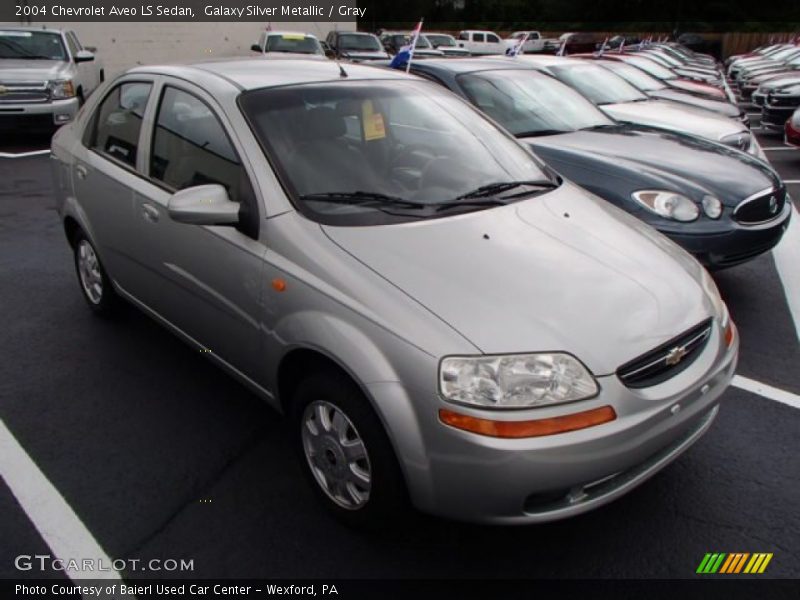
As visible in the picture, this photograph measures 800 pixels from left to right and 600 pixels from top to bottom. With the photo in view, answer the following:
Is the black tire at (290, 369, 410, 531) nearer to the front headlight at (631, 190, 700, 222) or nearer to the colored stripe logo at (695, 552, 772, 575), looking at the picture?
the colored stripe logo at (695, 552, 772, 575)

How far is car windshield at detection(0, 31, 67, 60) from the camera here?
36.7ft

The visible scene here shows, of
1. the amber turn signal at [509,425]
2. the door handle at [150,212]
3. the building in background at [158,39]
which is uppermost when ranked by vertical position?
the door handle at [150,212]

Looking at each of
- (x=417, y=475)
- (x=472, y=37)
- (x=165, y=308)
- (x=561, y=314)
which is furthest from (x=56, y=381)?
(x=472, y=37)

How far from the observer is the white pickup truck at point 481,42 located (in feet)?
126

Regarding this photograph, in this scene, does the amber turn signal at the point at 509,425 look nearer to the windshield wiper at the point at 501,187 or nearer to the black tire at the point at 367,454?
the black tire at the point at 367,454

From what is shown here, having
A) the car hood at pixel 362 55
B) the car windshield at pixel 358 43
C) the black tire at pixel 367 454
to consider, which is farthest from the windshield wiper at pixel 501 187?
the car windshield at pixel 358 43

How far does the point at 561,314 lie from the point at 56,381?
2.82m

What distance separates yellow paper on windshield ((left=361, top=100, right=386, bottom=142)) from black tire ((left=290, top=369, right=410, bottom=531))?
4.13ft

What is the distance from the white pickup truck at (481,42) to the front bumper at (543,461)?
37.9 metres

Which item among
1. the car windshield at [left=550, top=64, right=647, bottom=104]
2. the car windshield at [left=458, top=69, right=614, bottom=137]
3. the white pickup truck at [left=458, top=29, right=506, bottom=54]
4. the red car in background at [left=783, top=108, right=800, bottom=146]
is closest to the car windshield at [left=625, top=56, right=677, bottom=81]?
the red car in background at [left=783, top=108, right=800, bottom=146]

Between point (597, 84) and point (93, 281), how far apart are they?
6087 mm

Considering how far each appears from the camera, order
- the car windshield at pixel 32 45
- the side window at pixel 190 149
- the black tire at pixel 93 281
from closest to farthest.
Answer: the side window at pixel 190 149, the black tire at pixel 93 281, the car windshield at pixel 32 45

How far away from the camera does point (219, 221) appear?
287cm

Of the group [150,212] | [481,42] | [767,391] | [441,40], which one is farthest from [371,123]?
[481,42]
